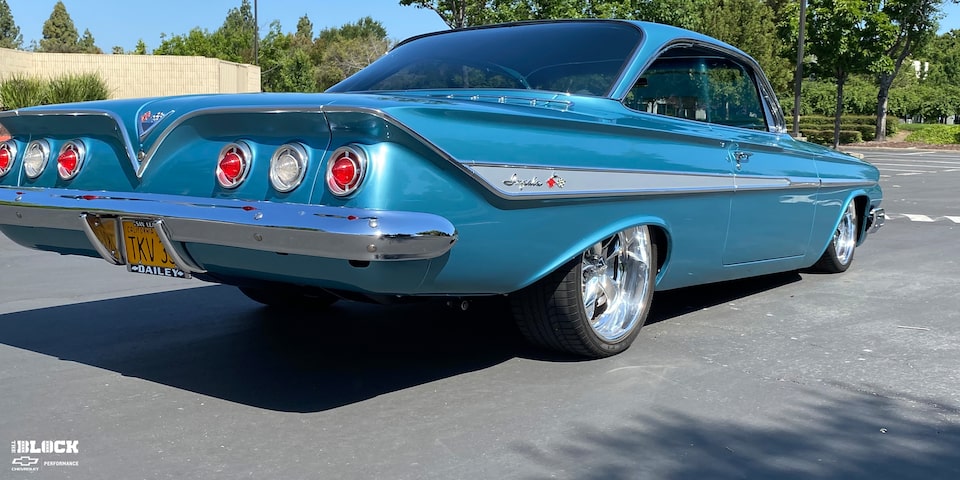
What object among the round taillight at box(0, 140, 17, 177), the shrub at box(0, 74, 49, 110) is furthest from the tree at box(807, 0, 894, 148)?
the round taillight at box(0, 140, 17, 177)

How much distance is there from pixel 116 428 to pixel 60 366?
1.01 m

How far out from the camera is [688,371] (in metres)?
4.18

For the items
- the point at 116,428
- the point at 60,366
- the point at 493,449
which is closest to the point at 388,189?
the point at 493,449

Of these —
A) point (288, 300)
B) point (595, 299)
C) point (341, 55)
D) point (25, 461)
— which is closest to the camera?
point (25, 461)

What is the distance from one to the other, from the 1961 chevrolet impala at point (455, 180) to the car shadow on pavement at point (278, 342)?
320 mm

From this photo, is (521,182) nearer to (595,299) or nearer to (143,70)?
(595,299)

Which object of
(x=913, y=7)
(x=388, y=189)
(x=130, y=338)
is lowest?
(x=130, y=338)

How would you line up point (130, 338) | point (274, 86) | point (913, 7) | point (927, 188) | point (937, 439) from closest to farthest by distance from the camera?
point (937, 439) → point (130, 338) → point (927, 188) → point (913, 7) → point (274, 86)

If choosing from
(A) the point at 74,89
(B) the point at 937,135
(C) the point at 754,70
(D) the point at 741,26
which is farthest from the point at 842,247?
(B) the point at 937,135

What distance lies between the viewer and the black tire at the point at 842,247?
22.2 ft

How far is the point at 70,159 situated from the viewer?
12.8 ft

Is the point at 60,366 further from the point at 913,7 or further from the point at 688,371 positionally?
the point at 913,7

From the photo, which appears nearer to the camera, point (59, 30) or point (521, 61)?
point (521, 61)

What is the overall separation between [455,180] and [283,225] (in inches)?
23.3
